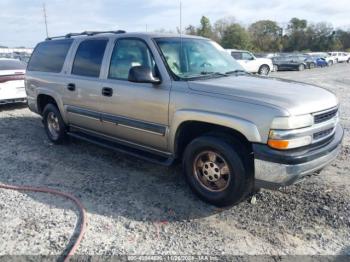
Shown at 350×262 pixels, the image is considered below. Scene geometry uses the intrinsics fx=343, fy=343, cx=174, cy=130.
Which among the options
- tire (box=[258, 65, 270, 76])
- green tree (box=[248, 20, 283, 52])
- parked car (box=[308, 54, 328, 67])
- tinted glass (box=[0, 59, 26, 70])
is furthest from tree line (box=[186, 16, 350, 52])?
tinted glass (box=[0, 59, 26, 70])

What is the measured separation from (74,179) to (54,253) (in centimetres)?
172

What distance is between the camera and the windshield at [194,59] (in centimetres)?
425

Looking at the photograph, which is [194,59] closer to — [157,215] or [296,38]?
[157,215]

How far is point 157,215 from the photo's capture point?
3.75m

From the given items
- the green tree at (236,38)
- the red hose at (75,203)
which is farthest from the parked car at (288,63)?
the green tree at (236,38)

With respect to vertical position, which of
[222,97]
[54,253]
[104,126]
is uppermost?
[222,97]

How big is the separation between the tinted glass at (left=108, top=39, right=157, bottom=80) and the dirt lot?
1.44 meters

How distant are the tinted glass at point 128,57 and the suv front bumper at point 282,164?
5.54ft

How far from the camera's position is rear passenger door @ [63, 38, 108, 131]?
5043 millimetres

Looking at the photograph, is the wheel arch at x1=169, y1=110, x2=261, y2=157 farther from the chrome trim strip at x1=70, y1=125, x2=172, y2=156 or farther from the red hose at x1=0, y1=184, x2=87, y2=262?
the red hose at x1=0, y1=184, x2=87, y2=262

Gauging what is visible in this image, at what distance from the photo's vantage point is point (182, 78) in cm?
407

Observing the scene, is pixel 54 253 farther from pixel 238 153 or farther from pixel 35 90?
pixel 35 90

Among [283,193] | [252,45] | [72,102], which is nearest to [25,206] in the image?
[72,102]

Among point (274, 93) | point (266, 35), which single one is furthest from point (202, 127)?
point (266, 35)
